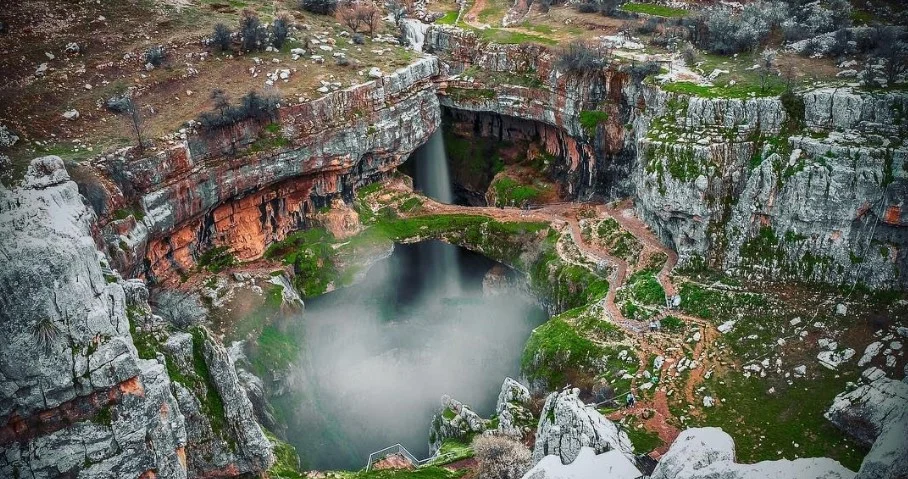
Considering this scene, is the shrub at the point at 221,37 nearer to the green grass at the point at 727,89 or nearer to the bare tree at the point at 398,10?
the bare tree at the point at 398,10

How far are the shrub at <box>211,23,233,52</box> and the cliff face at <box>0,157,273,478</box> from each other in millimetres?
27489

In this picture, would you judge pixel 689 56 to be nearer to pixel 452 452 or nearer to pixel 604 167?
pixel 604 167

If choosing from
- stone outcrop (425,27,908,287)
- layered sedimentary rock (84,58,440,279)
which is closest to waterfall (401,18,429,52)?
layered sedimentary rock (84,58,440,279)

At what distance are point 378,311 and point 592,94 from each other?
1974 centimetres

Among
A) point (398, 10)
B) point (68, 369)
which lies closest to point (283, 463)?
Result: point (68, 369)

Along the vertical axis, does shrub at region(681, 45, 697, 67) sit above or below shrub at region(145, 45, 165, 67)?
above

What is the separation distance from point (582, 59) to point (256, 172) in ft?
71.3

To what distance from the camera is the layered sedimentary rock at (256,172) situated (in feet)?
140

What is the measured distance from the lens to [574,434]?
33.8 m

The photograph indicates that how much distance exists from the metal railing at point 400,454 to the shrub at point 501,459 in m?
3.10

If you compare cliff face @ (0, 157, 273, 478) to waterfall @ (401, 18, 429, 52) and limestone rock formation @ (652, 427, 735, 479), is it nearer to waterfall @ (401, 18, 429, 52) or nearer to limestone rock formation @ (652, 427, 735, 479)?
limestone rock formation @ (652, 427, 735, 479)

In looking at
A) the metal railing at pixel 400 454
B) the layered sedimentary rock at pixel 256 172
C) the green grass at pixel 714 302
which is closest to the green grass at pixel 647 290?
the green grass at pixel 714 302

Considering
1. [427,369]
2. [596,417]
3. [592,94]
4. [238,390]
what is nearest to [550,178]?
[592,94]

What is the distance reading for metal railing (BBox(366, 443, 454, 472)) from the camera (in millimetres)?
38500
